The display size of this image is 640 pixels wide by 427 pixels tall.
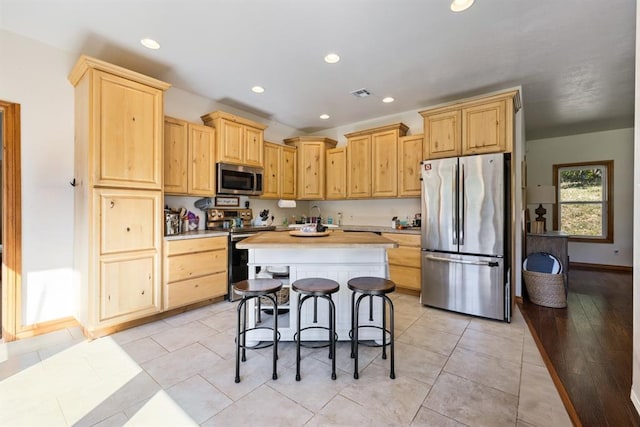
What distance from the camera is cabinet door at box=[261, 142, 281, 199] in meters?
4.74

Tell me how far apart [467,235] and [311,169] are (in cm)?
283

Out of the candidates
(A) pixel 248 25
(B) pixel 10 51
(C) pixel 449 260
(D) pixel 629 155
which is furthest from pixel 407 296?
(D) pixel 629 155

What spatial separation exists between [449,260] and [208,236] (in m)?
2.88

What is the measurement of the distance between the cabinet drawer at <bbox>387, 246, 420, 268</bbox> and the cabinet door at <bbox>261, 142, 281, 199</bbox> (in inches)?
84.1

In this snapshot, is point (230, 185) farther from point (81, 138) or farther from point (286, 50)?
point (286, 50)

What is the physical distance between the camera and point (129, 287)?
2875mm

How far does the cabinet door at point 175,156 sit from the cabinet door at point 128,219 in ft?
1.50

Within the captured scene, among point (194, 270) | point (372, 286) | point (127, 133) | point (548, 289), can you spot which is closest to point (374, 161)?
point (548, 289)

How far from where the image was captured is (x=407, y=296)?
13.1 feet

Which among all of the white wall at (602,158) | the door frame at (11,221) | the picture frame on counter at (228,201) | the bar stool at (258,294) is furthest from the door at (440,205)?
the white wall at (602,158)

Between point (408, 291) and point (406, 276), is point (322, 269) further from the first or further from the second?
point (408, 291)

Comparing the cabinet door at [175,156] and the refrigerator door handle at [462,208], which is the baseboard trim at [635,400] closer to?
the refrigerator door handle at [462,208]

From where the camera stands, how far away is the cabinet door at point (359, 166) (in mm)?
4695

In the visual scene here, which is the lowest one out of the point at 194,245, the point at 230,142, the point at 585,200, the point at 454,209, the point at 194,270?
the point at 194,270
